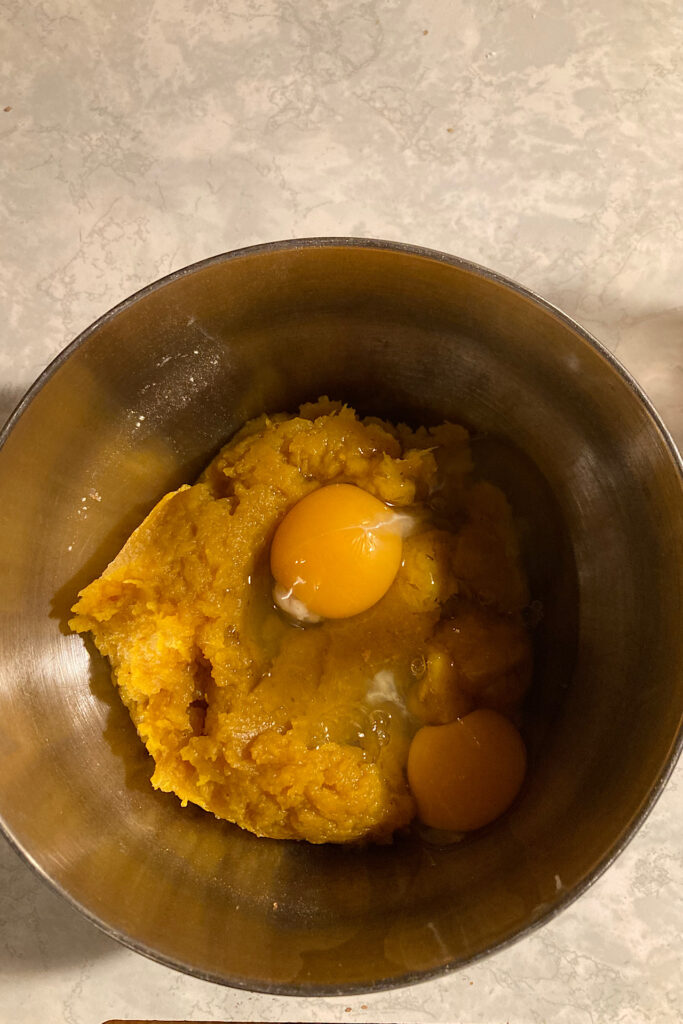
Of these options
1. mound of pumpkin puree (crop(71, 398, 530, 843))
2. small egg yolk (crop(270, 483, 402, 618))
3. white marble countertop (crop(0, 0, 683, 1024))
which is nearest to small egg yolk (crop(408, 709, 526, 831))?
mound of pumpkin puree (crop(71, 398, 530, 843))

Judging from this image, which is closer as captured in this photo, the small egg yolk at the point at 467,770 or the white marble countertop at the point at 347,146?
the small egg yolk at the point at 467,770

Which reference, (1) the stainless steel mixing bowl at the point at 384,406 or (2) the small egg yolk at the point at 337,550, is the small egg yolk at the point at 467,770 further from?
(2) the small egg yolk at the point at 337,550

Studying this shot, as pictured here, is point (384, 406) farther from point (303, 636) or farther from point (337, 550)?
point (303, 636)

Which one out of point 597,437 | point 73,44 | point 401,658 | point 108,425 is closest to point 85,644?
point 108,425

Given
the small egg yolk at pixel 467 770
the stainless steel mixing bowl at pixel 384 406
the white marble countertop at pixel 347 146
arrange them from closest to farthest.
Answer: the stainless steel mixing bowl at pixel 384 406
the small egg yolk at pixel 467 770
the white marble countertop at pixel 347 146

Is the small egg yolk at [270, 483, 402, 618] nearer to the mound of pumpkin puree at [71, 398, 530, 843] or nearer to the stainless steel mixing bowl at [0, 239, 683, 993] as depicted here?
the mound of pumpkin puree at [71, 398, 530, 843]

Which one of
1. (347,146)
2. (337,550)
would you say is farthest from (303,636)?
(347,146)

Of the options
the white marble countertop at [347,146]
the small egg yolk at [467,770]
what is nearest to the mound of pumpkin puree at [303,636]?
the small egg yolk at [467,770]
